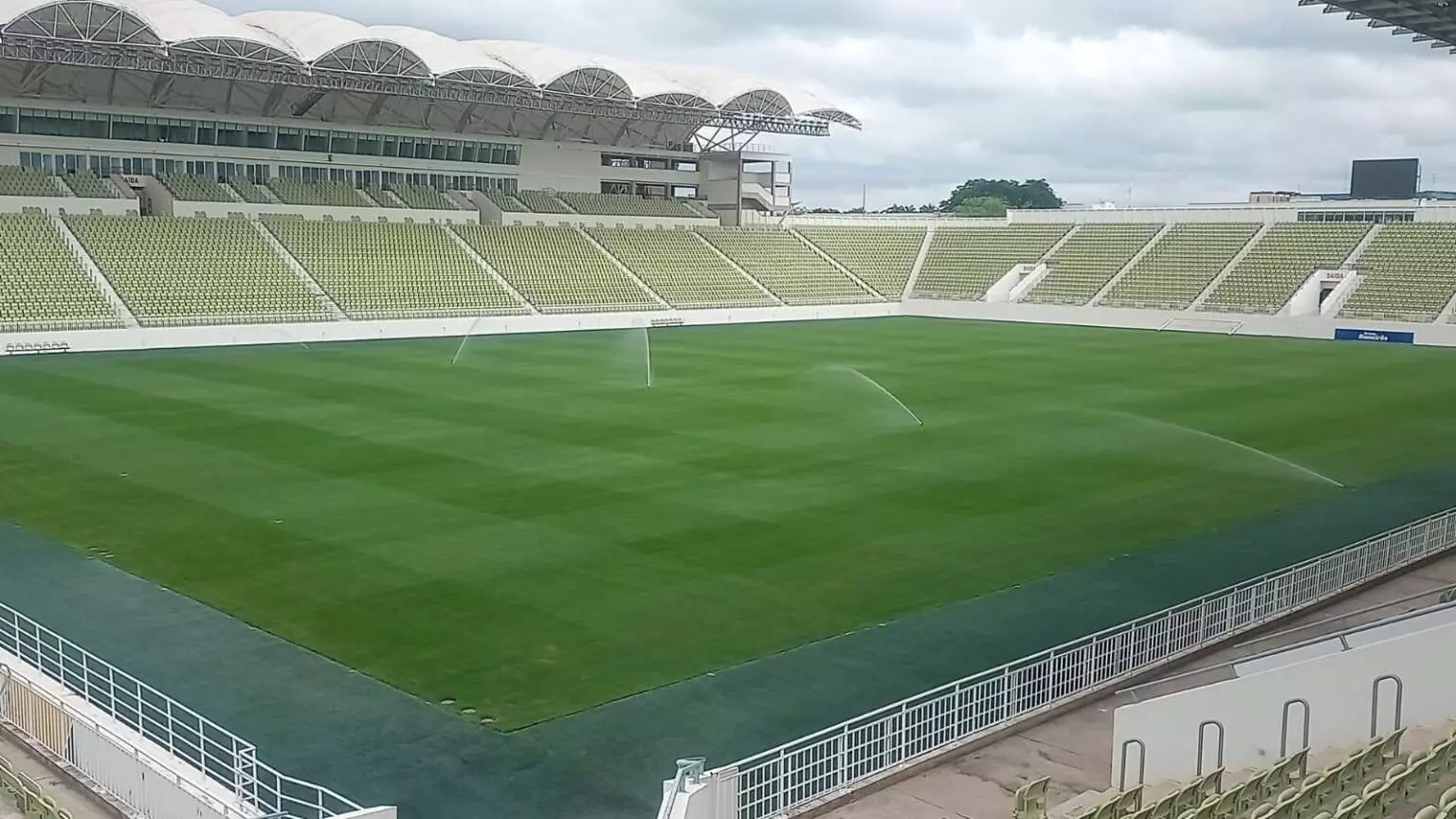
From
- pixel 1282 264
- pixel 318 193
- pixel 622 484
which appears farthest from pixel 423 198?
pixel 622 484

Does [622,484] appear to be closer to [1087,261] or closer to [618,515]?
[618,515]

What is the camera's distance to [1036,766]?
10.9m

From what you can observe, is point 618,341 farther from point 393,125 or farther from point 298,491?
point 298,491

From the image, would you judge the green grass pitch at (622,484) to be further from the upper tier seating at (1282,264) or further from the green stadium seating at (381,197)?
the green stadium seating at (381,197)

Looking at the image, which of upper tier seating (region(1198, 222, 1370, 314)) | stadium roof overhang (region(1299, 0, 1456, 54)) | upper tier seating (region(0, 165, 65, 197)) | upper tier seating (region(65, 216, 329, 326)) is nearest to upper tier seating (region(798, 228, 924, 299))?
upper tier seating (region(1198, 222, 1370, 314))

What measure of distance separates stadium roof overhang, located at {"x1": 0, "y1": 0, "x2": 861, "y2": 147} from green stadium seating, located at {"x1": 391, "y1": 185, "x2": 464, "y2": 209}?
3462mm

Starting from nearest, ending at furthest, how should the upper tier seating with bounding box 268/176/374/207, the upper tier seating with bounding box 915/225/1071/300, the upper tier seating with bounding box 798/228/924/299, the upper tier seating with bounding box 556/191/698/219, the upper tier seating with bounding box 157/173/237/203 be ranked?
the upper tier seating with bounding box 157/173/237/203 → the upper tier seating with bounding box 268/176/374/207 → the upper tier seating with bounding box 915/225/1071/300 → the upper tier seating with bounding box 556/191/698/219 → the upper tier seating with bounding box 798/228/924/299

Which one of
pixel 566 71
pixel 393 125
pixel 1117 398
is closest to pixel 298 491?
pixel 1117 398

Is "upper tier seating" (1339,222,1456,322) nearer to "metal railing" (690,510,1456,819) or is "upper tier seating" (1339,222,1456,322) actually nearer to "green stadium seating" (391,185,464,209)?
"metal railing" (690,510,1456,819)

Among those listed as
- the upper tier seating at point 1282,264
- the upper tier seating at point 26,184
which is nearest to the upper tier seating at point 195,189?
the upper tier seating at point 26,184

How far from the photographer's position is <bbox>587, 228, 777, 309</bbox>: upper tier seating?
65.9 m

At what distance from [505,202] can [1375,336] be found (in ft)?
146

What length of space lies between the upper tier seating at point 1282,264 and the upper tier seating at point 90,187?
51512 mm

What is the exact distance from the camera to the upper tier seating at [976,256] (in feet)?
239
